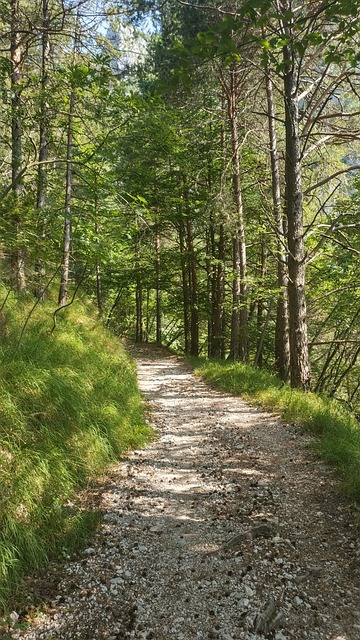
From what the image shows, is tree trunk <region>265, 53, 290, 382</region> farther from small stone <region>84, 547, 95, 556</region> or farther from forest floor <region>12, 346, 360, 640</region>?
small stone <region>84, 547, 95, 556</region>

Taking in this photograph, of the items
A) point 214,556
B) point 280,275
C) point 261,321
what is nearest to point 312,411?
point 214,556

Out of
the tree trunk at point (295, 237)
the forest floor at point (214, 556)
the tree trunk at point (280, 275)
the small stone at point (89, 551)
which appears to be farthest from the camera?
the tree trunk at point (280, 275)

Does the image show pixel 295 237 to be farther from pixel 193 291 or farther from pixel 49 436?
pixel 193 291

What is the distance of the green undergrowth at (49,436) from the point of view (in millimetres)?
3162

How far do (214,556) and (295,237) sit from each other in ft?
19.1

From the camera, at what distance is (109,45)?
28.8ft

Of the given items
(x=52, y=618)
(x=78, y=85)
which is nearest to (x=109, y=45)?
(x=78, y=85)

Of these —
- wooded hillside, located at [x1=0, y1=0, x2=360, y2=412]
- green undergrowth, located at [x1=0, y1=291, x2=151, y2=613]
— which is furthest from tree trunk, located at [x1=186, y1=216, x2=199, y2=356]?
green undergrowth, located at [x1=0, y1=291, x2=151, y2=613]

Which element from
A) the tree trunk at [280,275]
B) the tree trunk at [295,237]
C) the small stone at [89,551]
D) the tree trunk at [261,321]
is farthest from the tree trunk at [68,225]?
the tree trunk at [261,321]

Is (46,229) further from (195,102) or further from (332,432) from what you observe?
(195,102)

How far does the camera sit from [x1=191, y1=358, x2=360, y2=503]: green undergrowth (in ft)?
15.4

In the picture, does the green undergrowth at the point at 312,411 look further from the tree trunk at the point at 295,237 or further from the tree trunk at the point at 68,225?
the tree trunk at the point at 68,225

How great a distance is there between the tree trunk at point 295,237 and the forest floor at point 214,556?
229cm

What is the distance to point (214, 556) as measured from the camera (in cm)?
338
